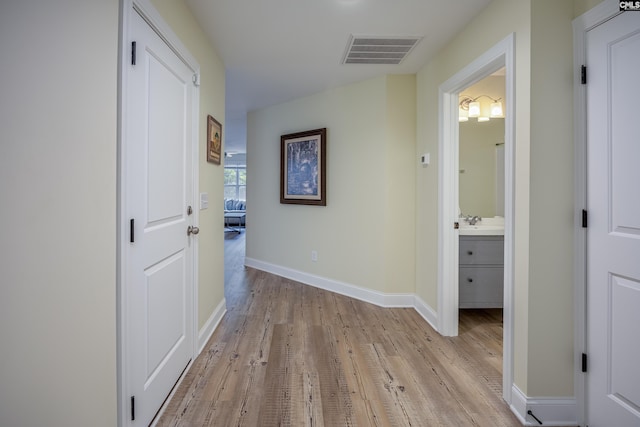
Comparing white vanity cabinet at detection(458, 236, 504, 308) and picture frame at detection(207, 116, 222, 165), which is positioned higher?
picture frame at detection(207, 116, 222, 165)

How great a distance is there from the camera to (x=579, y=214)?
5.57ft

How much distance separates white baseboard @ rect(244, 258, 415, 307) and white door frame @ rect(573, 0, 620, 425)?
1.81 meters

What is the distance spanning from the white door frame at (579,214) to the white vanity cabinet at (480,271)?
134 centimetres

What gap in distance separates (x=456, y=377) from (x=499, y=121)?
8.53ft

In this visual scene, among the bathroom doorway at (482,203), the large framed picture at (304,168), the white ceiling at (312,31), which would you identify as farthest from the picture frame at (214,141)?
the bathroom doorway at (482,203)

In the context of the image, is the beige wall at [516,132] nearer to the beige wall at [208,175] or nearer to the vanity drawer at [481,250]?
the vanity drawer at [481,250]

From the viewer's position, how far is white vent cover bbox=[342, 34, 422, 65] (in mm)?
2637

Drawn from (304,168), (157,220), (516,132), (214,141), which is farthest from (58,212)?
(304,168)

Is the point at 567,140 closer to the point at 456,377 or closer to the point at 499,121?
the point at 456,377

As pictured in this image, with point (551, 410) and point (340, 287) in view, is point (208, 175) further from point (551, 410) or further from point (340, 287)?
point (551, 410)

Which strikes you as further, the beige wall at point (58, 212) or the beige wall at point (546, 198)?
the beige wall at point (546, 198)

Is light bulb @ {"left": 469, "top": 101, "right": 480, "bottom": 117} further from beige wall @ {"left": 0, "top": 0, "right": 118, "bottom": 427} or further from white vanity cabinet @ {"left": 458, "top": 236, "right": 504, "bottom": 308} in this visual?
beige wall @ {"left": 0, "top": 0, "right": 118, "bottom": 427}

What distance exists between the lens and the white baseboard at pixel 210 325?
248 centimetres

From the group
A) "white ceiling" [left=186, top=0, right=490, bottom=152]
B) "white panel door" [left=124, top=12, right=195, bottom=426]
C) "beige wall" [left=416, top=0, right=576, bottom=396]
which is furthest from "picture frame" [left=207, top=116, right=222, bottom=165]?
"beige wall" [left=416, top=0, right=576, bottom=396]
